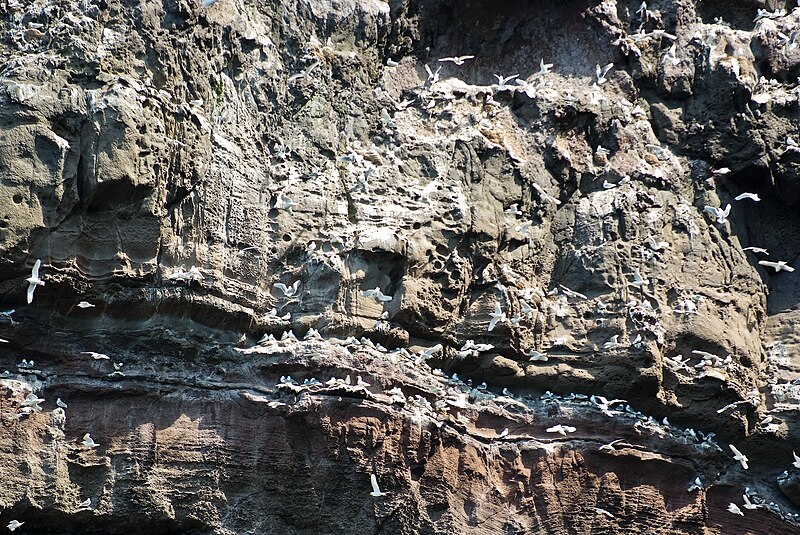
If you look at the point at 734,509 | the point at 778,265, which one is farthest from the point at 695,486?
the point at 778,265

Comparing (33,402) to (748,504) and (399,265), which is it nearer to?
(399,265)

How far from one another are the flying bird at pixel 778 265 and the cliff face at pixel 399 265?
0.23m

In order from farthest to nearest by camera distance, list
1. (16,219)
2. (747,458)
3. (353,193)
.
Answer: (747,458) < (353,193) < (16,219)

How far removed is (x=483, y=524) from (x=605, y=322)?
3.20 meters

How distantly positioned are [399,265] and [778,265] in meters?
5.45

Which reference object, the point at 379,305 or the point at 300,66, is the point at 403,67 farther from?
the point at 379,305

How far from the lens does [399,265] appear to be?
1695cm

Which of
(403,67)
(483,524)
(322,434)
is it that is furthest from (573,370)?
(403,67)

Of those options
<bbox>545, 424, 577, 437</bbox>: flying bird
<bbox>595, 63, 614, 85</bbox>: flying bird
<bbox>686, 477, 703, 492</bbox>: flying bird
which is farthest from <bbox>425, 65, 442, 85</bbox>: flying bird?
<bbox>686, 477, 703, 492</bbox>: flying bird

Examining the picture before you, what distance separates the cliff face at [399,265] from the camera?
1538cm

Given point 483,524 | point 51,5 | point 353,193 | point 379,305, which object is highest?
point 51,5

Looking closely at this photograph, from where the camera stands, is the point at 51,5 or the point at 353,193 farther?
the point at 353,193

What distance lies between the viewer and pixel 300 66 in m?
17.9

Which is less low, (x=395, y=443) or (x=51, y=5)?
(x=51, y=5)
